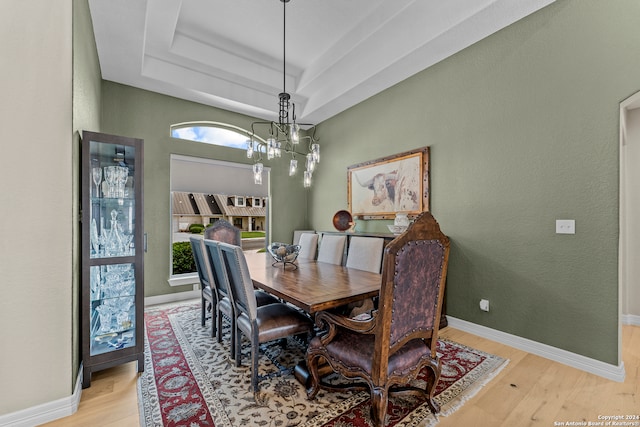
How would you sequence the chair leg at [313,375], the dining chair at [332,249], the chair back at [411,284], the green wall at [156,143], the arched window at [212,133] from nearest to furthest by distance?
the chair back at [411,284] < the chair leg at [313,375] < the dining chair at [332,249] < the green wall at [156,143] < the arched window at [212,133]

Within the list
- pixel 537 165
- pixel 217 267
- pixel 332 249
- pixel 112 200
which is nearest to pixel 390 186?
pixel 332 249

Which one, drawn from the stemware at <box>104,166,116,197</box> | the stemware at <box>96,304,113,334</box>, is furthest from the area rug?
the stemware at <box>104,166,116,197</box>

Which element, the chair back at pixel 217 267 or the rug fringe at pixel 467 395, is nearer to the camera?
the rug fringe at pixel 467 395

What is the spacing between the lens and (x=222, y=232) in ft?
12.3

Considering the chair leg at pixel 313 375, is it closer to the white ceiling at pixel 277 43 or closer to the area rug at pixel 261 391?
the area rug at pixel 261 391

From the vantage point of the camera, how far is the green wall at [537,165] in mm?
2201

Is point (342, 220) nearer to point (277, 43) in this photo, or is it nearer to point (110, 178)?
point (277, 43)

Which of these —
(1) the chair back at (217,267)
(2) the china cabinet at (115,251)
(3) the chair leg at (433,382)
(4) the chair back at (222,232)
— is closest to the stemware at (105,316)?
(2) the china cabinet at (115,251)

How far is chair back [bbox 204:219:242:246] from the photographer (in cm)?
365

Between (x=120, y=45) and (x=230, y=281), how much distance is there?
2.90m

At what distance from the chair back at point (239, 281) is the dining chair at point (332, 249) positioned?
1381 mm
